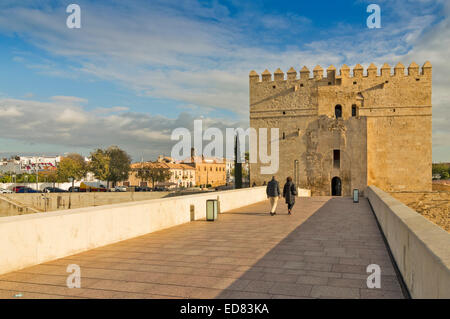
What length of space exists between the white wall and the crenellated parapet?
96.2 ft

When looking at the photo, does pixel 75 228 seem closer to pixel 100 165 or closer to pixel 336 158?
pixel 336 158

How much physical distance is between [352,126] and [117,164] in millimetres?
39539

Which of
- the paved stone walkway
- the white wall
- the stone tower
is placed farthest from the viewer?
the stone tower

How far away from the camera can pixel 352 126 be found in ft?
114

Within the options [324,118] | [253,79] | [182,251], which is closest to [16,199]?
[253,79]

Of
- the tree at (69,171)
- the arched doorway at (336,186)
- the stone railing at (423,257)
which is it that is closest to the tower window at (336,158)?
the arched doorway at (336,186)

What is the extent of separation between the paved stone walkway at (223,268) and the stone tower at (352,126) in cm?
2798

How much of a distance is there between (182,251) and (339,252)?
278cm

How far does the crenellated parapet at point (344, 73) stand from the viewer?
3444 cm

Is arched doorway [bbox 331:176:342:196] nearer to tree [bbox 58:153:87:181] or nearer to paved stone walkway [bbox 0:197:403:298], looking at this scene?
paved stone walkway [bbox 0:197:403:298]

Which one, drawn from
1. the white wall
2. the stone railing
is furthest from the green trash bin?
the stone railing

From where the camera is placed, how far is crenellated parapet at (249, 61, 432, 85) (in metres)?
34.4

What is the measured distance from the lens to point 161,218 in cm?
914

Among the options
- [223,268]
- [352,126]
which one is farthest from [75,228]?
[352,126]
